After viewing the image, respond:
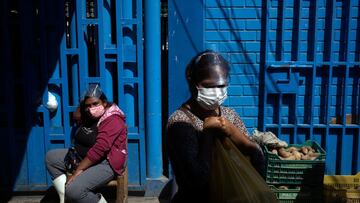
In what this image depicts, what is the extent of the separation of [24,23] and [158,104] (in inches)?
56.6

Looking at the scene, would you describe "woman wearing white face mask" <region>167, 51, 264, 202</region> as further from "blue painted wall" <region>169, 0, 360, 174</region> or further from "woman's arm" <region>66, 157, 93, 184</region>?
"blue painted wall" <region>169, 0, 360, 174</region>

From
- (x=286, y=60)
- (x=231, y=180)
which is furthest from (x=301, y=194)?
(x=231, y=180)

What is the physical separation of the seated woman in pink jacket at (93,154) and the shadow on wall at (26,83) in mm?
565

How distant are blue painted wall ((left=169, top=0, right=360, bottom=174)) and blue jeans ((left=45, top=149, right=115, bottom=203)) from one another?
1019 millimetres

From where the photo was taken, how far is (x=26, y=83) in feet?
13.4

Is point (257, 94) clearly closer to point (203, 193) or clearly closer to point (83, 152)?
point (83, 152)

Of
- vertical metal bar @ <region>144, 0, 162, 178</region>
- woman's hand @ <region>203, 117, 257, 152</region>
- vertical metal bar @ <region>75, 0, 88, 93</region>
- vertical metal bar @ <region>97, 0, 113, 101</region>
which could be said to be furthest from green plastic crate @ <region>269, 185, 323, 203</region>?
vertical metal bar @ <region>75, 0, 88, 93</region>

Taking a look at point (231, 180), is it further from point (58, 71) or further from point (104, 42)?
point (58, 71)

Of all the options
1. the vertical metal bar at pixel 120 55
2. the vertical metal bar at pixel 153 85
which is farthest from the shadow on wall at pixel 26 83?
the vertical metal bar at pixel 153 85

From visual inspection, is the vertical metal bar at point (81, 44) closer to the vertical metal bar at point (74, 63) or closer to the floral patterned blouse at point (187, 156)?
the vertical metal bar at point (74, 63)

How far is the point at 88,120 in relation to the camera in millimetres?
3738

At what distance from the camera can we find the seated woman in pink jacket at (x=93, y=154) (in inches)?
137

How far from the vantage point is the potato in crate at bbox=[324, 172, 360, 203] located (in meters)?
3.71

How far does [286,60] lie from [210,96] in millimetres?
2455
